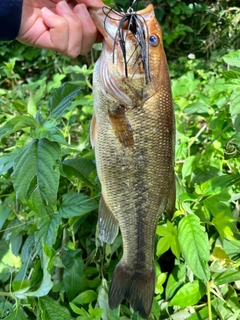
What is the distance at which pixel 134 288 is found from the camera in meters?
1.24

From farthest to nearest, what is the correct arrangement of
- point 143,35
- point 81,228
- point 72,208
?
1. point 81,228
2. point 72,208
3. point 143,35

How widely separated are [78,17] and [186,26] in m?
3.11

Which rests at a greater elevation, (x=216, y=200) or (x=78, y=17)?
(x=78, y=17)

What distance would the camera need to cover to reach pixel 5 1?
1.14 m

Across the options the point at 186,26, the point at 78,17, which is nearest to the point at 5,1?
the point at 78,17

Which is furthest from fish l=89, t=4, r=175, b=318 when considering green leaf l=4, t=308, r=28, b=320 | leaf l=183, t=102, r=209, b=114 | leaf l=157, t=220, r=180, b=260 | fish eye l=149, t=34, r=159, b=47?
leaf l=183, t=102, r=209, b=114

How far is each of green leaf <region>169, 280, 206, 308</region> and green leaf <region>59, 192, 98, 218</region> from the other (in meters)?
0.41

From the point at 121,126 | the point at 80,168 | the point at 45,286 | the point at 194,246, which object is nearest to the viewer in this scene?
the point at 45,286

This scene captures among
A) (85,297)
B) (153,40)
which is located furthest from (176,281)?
(153,40)

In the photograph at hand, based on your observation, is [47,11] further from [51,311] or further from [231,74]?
[51,311]

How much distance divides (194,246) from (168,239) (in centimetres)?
13

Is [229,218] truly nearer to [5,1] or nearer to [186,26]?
[5,1]

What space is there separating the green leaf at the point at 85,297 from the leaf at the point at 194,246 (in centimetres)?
40

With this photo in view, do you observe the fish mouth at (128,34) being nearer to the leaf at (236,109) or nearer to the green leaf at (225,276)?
the leaf at (236,109)
